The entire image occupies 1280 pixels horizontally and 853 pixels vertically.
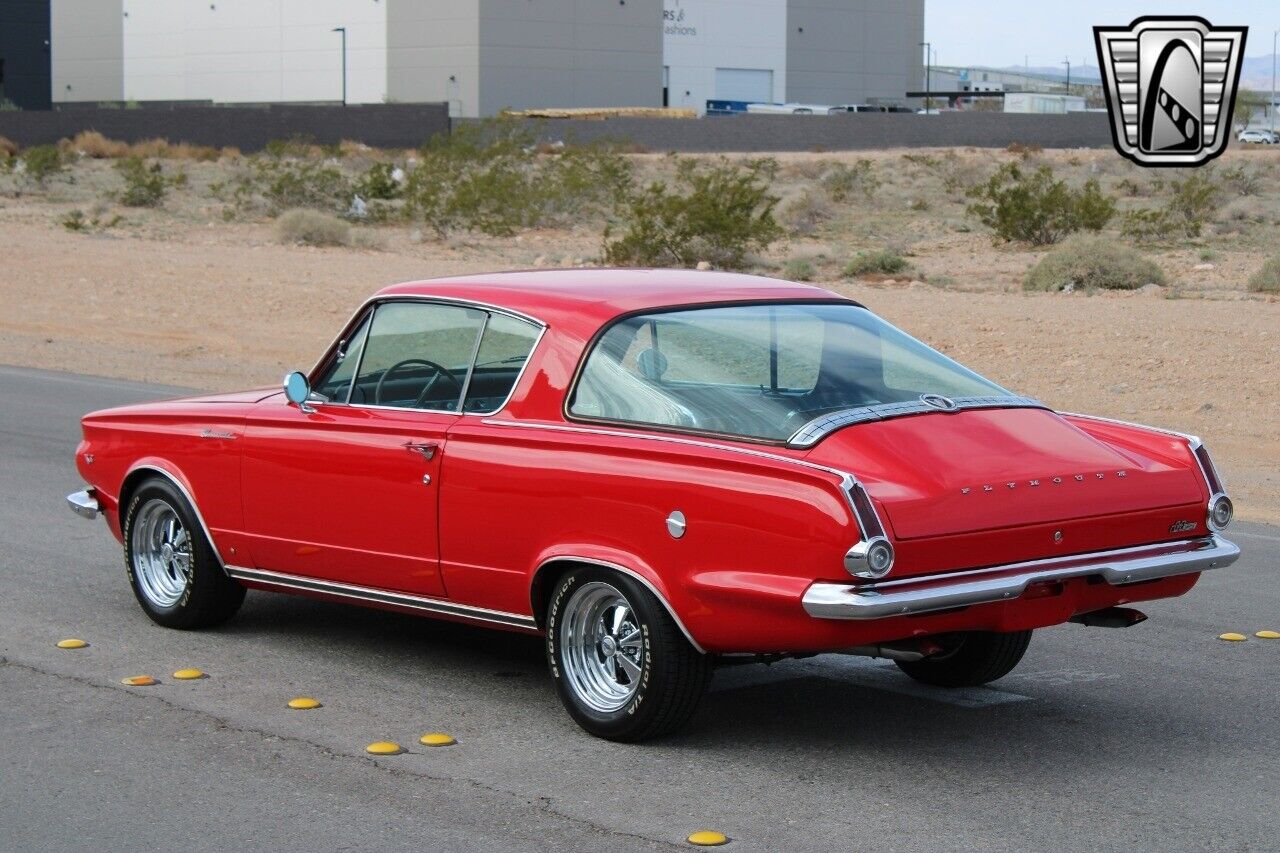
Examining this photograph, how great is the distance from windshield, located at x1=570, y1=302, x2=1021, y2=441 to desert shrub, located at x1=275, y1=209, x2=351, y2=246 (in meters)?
29.1

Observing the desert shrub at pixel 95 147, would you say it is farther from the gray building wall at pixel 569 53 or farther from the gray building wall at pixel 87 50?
the gray building wall at pixel 87 50

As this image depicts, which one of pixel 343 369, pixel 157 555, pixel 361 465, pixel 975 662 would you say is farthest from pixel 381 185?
pixel 975 662

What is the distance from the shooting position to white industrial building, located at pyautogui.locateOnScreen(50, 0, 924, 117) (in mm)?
84188

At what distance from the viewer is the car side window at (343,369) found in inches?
276

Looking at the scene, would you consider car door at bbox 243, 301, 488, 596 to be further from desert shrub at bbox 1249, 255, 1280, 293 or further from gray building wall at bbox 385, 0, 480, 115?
gray building wall at bbox 385, 0, 480, 115

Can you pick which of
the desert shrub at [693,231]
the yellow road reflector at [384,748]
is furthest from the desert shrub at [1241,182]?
the yellow road reflector at [384,748]

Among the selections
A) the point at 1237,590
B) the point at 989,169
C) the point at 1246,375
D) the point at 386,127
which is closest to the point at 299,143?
the point at 386,127

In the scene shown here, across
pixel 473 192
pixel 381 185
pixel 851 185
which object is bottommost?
pixel 473 192

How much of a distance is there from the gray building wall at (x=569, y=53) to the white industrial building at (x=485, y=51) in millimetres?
67

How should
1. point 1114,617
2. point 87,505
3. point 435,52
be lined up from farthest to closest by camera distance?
point 435,52
point 87,505
point 1114,617

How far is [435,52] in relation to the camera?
83.9m

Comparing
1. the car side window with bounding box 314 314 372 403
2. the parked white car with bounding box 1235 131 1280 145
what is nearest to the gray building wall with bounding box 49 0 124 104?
the parked white car with bounding box 1235 131 1280 145

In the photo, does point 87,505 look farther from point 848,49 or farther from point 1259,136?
point 848,49

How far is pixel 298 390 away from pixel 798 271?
72.0ft
